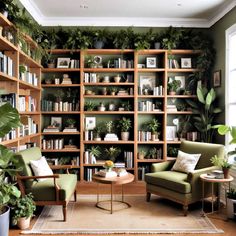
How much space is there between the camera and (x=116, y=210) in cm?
414

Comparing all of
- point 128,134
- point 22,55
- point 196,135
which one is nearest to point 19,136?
point 22,55

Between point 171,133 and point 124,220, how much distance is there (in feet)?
8.47

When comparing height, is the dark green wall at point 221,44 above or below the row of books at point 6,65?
above

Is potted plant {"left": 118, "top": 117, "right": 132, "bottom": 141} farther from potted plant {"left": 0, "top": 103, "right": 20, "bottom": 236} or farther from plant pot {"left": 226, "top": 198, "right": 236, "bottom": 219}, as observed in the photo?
potted plant {"left": 0, "top": 103, "right": 20, "bottom": 236}

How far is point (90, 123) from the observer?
233 inches

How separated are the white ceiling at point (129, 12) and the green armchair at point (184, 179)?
248cm

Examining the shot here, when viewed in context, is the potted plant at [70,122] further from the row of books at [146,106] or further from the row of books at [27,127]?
the row of books at [146,106]

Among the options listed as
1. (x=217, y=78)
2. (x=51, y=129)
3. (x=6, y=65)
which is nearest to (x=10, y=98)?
(x=6, y=65)

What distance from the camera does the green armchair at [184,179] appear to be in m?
3.98

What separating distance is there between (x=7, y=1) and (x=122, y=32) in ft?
8.23

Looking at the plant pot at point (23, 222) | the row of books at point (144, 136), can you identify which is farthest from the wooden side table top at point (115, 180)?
the row of books at point (144, 136)

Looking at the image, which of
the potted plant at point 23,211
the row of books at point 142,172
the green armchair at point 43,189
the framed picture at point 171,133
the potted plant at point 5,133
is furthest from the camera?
the framed picture at point 171,133

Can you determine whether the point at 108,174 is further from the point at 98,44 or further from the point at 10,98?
the point at 98,44

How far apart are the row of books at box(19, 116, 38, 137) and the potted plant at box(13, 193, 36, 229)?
4.04ft
